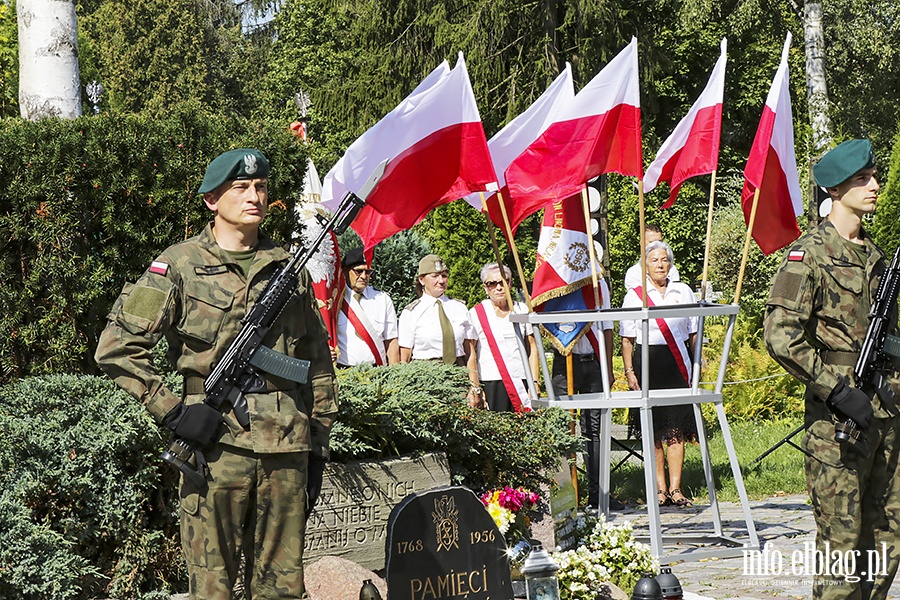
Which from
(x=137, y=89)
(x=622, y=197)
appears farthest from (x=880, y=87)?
(x=137, y=89)

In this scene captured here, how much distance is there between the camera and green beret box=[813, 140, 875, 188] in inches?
221

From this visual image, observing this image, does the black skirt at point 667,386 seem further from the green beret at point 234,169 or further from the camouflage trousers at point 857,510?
the green beret at point 234,169

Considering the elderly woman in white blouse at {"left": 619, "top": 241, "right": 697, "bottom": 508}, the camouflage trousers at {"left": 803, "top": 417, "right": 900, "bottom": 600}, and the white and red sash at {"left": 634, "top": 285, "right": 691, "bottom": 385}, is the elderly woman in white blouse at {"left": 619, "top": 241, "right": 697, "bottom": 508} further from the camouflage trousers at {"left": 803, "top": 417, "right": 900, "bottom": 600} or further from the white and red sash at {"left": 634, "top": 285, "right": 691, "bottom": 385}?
the camouflage trousers at {"left": 803, "top": 417, "right": 900, "bottom": 600}

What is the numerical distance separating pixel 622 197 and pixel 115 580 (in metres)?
18.8

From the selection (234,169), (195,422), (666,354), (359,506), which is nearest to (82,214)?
(359,506)

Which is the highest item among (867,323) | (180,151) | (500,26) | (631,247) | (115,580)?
(500,26)

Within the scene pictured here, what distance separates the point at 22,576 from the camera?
559 cm

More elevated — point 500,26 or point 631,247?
point 500,26

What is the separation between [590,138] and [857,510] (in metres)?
3.49

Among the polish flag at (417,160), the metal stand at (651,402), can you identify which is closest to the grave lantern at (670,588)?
the metal stand at (651,402)

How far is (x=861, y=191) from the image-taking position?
221 inches

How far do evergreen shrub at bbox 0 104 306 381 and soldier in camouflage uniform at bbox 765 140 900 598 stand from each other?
387 centimetres

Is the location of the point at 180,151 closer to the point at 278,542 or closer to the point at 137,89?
the point at 278,542

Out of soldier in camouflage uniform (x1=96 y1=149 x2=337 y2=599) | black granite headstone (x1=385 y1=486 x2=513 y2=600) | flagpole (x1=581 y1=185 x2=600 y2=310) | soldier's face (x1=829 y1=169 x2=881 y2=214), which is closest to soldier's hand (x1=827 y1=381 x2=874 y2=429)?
soldier's face (x1=829 y1=169 x2=881 y2=214)
